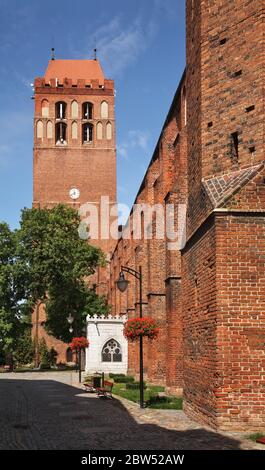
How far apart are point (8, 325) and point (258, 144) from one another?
32658 millimetres

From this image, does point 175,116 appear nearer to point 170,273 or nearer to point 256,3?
point 170,273

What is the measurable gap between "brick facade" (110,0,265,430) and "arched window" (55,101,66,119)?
4667 cm

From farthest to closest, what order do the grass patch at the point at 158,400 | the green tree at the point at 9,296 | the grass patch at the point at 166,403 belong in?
the green tree at the point at 9,296 → the grass patch at the point at 158,400 → the grass patch at the point at 166,403

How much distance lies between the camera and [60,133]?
60688 millimetres

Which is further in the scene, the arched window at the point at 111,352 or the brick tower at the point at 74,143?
the brick tower at the point at 74,143

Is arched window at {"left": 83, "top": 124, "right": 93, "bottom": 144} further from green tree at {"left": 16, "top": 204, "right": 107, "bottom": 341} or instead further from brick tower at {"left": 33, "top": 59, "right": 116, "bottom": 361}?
green tree at {"left": 16, "top": 204, "right": 107, "bottom": 341}

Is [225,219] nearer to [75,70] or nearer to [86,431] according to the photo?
[86,431]

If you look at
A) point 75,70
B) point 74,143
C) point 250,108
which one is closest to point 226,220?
point 250,108

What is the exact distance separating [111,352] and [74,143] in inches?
1062

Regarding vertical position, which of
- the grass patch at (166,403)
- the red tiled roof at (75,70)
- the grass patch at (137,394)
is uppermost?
the red tiled roof at (75,70)

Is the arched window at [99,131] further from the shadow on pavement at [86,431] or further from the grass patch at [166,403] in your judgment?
the grass patch at [166,403]

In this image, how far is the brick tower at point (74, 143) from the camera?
59.1 metres

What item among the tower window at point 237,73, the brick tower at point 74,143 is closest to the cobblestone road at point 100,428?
the tower window at point 237,73

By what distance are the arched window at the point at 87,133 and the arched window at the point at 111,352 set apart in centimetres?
2685
